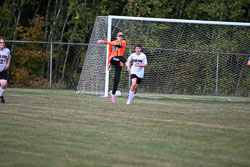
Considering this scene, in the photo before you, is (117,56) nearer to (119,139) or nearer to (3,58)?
(3,58)

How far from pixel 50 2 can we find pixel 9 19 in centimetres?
333

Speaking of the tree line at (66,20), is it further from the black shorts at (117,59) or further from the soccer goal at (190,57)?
the black shorts at (117,59)

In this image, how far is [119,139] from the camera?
7.16 metres

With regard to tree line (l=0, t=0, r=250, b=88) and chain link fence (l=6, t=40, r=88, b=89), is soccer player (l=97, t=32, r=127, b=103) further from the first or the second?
tree line (l=0, t=0, r=250, b=88)

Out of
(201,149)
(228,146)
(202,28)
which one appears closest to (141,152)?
(201,149)

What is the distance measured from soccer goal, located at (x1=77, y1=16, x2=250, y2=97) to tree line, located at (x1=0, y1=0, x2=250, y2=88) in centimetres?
358

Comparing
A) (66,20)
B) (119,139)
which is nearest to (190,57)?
(66,20)

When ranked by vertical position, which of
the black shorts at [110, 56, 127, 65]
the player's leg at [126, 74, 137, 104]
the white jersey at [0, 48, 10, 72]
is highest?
the white jersey at [0, 48, 10, 72]

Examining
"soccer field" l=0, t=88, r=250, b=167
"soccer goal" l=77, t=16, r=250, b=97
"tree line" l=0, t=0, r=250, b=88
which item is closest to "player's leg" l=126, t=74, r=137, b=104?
"soccer field" l=0, t=88, r=250, b=167

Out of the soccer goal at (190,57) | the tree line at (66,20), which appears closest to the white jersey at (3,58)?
the soccer goal at (190,57)

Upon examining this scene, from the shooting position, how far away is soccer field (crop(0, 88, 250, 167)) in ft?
18.6

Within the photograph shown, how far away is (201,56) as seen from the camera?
860 inches

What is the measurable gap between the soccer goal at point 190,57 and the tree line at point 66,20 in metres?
3.58

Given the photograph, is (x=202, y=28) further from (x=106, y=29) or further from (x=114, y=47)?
(x=114, y=47)
